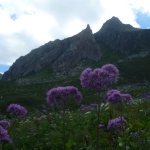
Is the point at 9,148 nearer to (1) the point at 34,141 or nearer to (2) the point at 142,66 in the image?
(1) the point at 34,141

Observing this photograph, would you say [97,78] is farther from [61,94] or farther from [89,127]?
[89,127]

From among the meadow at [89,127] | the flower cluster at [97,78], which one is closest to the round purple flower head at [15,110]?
the meadow at [89,127]

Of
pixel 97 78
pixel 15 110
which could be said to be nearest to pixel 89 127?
pixel 15 110

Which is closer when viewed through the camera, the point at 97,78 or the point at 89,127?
the point at 97,78

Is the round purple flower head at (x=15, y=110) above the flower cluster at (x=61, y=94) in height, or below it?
below

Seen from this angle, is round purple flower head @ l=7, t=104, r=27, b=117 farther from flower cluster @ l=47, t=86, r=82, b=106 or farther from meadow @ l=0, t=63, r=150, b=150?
flower cluster @ l=47, t=86, r=82, b=106

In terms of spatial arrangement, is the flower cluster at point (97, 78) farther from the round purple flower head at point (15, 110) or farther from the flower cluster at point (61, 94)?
the round purple flower head at point (15, 110)

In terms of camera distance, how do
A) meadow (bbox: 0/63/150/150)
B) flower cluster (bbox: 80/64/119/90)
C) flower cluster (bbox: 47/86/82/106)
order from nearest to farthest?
flower cluster (bbox: 80/64/119/90)
meadow (bbox: 0/63/150/150)
flower cluster (bbox: 47/86/82/106)

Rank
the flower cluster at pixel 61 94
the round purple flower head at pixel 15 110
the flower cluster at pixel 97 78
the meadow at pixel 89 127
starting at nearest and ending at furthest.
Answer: the flower cluster at pixel 97 78 < the meadow at pixel 89 127 < the flower cluster at pixel 61 94 < the round purple flower head at pixel 15 110

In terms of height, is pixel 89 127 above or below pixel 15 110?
below

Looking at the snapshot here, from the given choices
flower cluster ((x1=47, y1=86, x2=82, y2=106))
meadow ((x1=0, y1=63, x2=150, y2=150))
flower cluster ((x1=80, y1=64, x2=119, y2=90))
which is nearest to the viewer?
flower cluster ((x1=80, y1=64, x2=119, y2=90))

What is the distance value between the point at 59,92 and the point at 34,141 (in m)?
4.01

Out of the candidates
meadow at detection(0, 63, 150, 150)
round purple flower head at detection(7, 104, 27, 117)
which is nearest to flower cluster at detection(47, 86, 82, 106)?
meadow at detection(0, 63, 150, 150)

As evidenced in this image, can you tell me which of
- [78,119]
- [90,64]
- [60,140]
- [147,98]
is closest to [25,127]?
[78,119]
